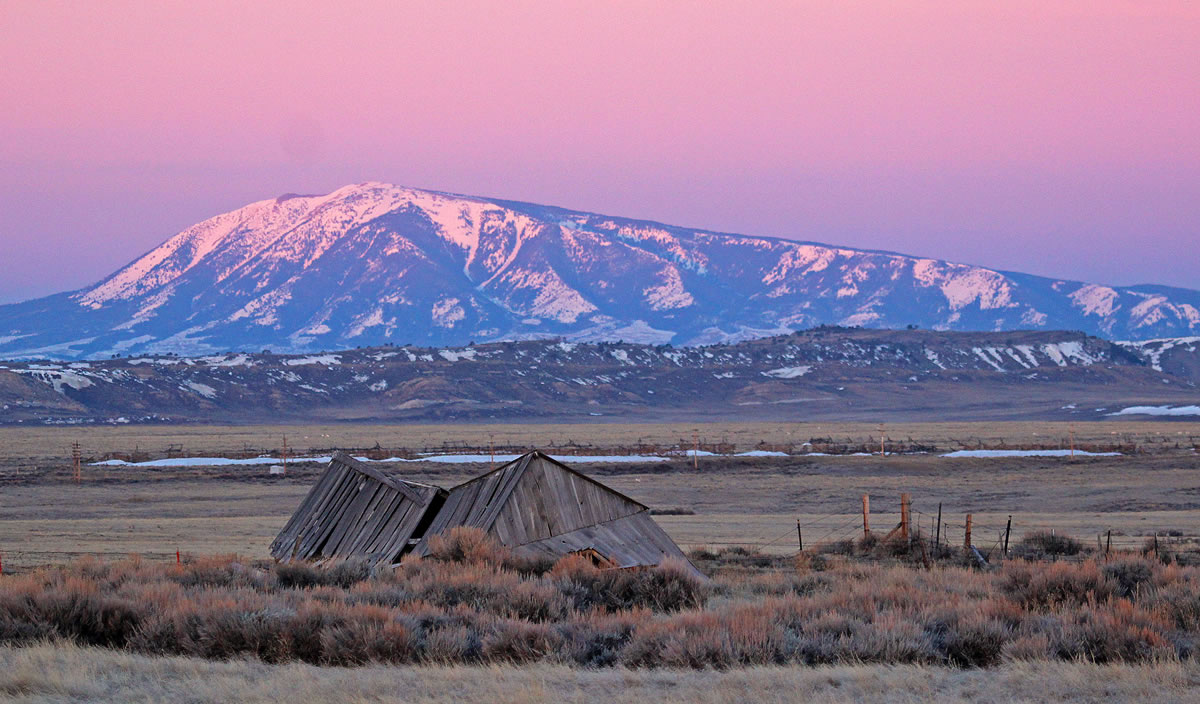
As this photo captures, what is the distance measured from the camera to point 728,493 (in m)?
41.8

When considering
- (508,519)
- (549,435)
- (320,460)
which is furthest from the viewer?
(549,435)

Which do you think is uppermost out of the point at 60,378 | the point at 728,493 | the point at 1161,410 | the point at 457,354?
the point at 457,354

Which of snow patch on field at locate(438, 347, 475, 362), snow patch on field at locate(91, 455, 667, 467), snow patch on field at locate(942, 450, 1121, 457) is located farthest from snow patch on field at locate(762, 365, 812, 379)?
snow patch on field at locate(91, 455, 667, 467)

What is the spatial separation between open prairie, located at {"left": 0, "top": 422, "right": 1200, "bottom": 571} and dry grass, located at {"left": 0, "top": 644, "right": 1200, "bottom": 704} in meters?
12.0

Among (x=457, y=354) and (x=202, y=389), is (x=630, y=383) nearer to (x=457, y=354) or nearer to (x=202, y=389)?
(x=457, y=354)

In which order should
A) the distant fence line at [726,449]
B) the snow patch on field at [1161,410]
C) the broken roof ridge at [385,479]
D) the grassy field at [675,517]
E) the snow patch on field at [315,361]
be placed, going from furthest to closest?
the snow patch on field at [315,361], the snow patch on field at [1161,410], the distant fence line at [726,449], the broken roof ridge at [385,479], the grassy field at [675,517]

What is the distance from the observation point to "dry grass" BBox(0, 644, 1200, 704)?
9.38m

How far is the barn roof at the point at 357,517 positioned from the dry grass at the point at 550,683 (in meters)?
7.66

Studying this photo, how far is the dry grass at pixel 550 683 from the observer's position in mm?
9383

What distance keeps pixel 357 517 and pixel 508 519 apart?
3360mm

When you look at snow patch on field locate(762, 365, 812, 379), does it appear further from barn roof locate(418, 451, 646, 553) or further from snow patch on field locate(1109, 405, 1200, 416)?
barn roof locate(418, 451, 646, 553)

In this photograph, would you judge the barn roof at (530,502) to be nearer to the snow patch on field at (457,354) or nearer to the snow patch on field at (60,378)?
the snow patch on field at (60,378)

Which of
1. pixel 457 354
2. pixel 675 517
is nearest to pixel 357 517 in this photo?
pixel 675 517

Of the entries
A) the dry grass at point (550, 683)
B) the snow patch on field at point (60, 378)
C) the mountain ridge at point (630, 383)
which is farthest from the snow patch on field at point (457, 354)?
the dry grass at point (550, 683)
